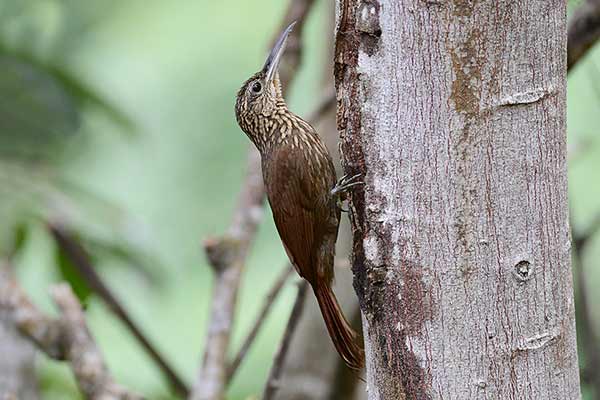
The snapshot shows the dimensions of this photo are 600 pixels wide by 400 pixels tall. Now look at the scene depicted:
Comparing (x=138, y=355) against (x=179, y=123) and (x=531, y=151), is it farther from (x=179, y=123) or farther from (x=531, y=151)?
(x=531, y=151)

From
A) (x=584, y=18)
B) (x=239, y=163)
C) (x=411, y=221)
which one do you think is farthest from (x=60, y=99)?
(x=239, y=163)

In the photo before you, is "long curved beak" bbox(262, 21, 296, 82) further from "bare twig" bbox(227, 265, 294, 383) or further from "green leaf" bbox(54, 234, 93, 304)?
"green leaf" bbox(54, 234, 93, 304)

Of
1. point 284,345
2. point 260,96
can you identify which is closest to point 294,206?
point 284,345

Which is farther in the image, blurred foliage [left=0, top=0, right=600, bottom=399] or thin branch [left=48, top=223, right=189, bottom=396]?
blurred foliage [left=0, top=0, right=600, bottom=399]

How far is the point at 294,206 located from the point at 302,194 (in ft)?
0.15

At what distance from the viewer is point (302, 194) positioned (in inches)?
89.7

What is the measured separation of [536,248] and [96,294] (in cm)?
188

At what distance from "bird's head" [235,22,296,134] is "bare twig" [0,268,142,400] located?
0.67 metres

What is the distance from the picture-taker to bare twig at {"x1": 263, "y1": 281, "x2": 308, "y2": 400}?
6.77ft

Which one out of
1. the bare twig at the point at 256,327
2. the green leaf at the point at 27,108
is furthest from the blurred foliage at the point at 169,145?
the bare twig at the point at 256,327

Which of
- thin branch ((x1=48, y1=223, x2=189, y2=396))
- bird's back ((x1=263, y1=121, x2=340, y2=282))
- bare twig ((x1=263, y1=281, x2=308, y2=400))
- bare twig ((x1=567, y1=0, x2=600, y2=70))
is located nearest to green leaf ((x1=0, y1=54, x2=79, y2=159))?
thin branch ((x1=48, y1=223, x2=189, y2=396))

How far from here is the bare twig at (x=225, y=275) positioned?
2.46 metres

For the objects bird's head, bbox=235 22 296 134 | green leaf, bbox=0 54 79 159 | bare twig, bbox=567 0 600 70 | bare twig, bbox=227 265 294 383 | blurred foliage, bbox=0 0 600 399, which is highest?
blurred foliage, bbox=0 0 600 399

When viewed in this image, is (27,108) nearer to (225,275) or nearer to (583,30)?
(225,275)
